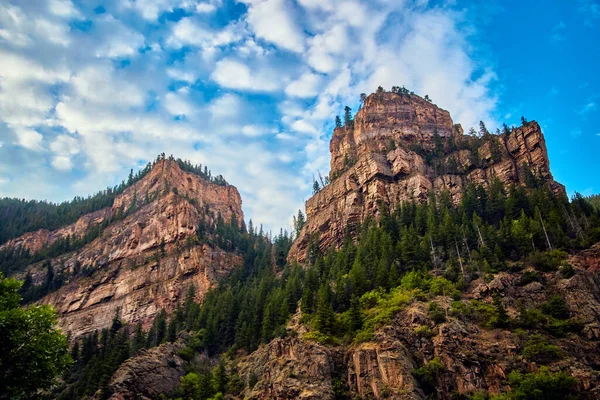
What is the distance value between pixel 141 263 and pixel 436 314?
111 m

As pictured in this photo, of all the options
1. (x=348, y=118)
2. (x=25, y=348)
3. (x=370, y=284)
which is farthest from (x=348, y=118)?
(x=25, y=348)

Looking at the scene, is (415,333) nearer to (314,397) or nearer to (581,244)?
(314,397)

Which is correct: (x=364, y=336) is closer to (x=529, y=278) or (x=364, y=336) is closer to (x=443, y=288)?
(x=443, y=288)

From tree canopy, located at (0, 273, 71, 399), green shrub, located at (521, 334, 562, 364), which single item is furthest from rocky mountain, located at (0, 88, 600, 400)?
tree canopy, located at (0, 273, 71, 399)

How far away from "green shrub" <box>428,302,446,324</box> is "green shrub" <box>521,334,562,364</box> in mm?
11254

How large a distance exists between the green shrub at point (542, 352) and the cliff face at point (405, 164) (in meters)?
63.9

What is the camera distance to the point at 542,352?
54.2 metres

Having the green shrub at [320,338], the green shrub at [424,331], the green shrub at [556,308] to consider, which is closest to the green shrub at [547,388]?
the green shrub at [556,308]

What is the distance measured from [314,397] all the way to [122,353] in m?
42.0

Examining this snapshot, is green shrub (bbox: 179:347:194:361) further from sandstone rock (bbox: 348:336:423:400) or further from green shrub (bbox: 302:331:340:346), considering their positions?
sandstone rock (bbox: 348:336:423:400)

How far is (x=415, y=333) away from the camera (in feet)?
205

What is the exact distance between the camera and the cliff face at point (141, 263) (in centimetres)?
13425

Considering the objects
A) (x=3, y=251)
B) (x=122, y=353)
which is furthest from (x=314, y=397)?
(x=3, y=251)

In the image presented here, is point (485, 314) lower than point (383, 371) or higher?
higher
